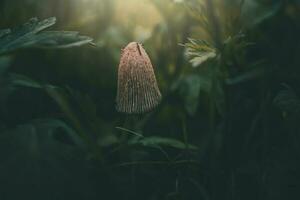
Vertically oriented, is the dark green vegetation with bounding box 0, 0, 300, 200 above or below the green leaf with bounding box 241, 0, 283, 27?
below

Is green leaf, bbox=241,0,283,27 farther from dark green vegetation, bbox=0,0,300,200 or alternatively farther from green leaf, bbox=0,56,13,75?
green leaf, bbox=0,56,13,75

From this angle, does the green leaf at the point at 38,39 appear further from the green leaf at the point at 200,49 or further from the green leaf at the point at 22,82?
the green leaf at the point at 200,49

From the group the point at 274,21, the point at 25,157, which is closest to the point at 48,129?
the point at 25,157

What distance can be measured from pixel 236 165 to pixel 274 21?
49 centimetres

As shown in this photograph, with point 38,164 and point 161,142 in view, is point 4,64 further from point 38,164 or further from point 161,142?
point 161,142

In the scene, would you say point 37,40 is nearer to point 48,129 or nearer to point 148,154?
point 48,129

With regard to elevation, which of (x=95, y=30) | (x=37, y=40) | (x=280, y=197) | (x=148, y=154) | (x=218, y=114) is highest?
(x=95, y=30)

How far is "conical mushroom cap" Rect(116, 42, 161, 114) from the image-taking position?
55.3 inches

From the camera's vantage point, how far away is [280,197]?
1.42 metres

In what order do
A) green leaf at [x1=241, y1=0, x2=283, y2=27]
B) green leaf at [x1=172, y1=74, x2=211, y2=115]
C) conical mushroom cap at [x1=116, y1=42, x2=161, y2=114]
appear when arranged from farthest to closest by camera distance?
green leaf at [x1=241, y1=0, x2=283, y2=27] → green leaf at [x1=172, y1=74, x2=211, y2=115] → conical mushroom cap at [x1=116, y1=42, x2=161, y2=114]

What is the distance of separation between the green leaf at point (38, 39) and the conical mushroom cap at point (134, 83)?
14cm

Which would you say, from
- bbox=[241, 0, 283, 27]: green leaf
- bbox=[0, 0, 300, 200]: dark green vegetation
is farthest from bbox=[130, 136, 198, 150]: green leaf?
bbox=[241, 0, 283, 27]: green leaf

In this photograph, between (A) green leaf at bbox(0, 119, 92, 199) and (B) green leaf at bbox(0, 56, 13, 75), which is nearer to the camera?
(A) green leaf at bbox(0, 119, 92, 199)

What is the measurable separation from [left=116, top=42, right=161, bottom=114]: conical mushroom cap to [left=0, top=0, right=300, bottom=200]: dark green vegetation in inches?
2.8
